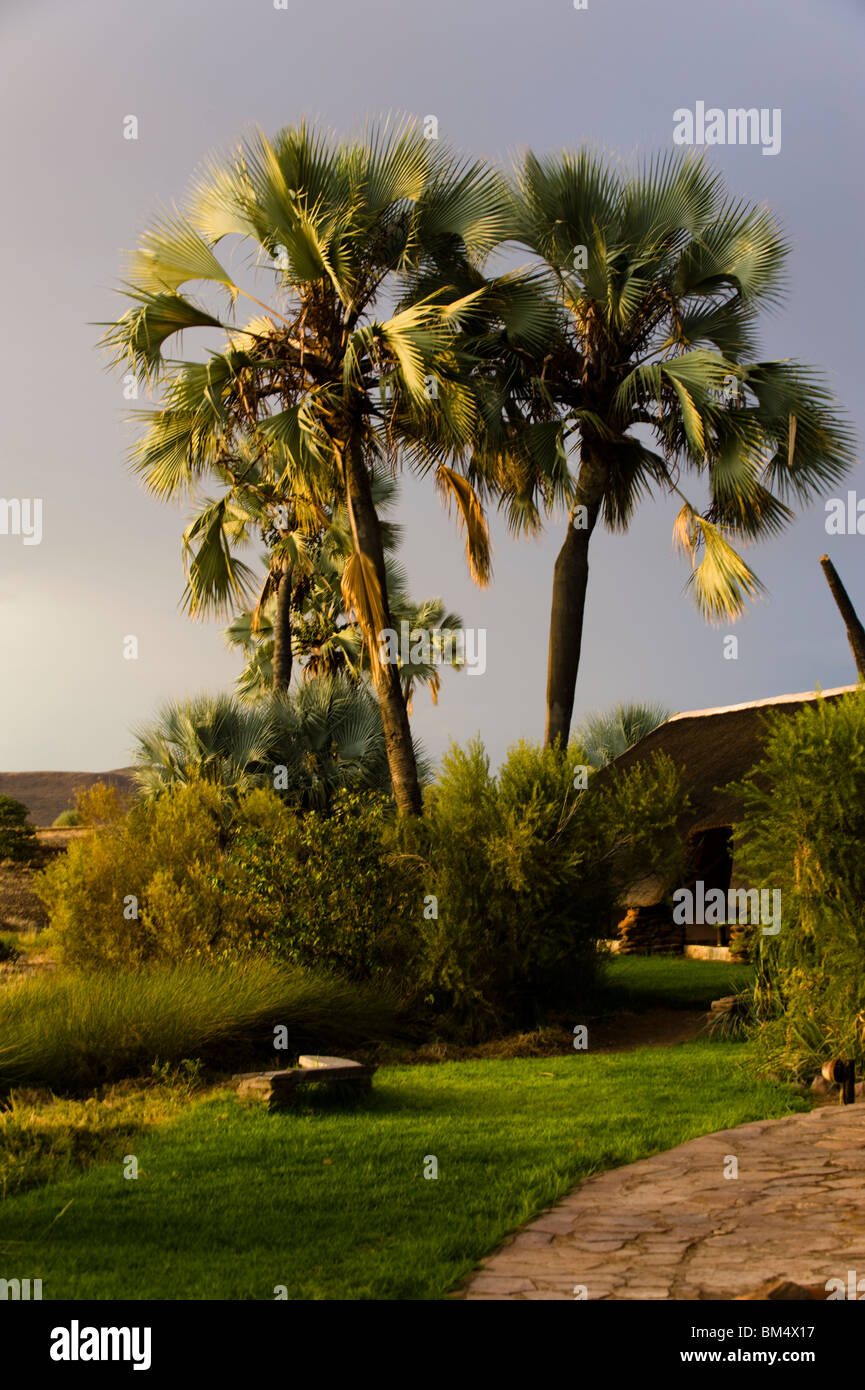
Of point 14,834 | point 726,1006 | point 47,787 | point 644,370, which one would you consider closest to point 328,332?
point 644,370

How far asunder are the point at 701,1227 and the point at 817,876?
4.01 meters

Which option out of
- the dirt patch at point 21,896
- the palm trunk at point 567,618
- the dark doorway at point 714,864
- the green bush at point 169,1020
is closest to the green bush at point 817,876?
the green bush at point 169,1020

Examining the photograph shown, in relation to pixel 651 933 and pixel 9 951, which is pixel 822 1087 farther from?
pixel 9 951

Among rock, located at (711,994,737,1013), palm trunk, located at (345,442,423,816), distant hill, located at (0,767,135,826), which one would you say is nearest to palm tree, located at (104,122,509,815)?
palm trunk, located at (345,442,423,816)

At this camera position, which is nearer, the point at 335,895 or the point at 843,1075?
the point at 843,1075

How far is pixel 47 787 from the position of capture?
202 feet

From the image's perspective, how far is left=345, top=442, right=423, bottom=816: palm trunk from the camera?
1437 centimetres

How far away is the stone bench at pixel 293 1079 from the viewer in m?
8.10

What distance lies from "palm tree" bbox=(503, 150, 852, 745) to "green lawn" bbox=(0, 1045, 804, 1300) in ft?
26.6

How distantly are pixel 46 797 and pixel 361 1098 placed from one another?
55326 millimetres

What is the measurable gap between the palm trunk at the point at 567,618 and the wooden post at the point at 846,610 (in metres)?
3.15

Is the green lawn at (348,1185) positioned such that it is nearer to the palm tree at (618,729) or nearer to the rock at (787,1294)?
the rock at (787,1294)

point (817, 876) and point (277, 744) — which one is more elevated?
point (277, 744)
